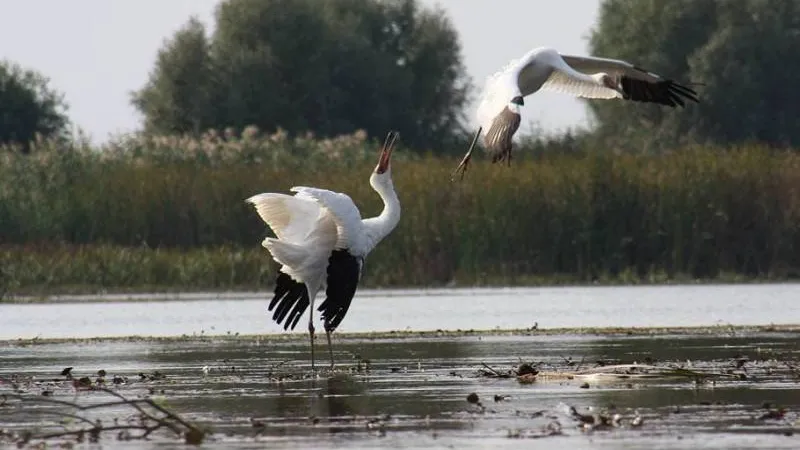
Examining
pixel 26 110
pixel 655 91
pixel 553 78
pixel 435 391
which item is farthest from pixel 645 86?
pixel 26 110

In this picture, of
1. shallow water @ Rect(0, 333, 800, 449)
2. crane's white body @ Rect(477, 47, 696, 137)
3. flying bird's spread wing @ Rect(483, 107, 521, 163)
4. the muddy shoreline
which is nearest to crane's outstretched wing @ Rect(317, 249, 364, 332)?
shallow water @ Rect(0, 333, 800, 449)

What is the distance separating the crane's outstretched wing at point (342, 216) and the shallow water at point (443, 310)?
6283 mm

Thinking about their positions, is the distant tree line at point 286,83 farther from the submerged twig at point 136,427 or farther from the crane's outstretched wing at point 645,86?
the submerged twig at point 136,427

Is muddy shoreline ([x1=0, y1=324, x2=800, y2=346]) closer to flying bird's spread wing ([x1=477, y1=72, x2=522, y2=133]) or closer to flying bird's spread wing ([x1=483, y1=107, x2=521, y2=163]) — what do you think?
flying bird's spread wing ([x1=477, y1=72, x2=522, y2=133])

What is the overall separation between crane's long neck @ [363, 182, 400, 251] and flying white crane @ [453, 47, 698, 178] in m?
0.81

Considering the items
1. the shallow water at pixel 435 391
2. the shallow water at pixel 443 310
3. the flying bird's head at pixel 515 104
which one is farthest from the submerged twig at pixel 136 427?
the shallow water at pixel 443 310

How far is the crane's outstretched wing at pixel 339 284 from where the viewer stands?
62.9 ft

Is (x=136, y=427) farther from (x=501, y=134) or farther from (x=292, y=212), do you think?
(x=292, y=212)

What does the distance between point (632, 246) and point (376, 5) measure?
41.9m

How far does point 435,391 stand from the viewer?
16.1 metres

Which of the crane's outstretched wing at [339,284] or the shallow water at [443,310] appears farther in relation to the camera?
the shallow water at [443,310]

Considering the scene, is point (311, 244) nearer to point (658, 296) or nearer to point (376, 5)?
point (658, 296)

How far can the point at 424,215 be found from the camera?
3475 cm

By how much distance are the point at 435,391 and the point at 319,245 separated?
367cm
